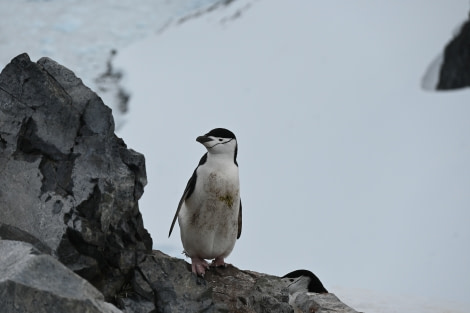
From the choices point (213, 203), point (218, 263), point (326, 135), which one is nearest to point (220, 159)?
point (213, 203)

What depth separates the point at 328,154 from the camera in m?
12.0

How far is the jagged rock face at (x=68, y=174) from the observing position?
13.0 ft

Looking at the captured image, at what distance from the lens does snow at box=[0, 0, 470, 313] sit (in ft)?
33.0

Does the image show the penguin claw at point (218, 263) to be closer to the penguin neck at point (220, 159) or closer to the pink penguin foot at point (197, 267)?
the pink penguin foot at point (197, 267)

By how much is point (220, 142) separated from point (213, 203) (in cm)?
39

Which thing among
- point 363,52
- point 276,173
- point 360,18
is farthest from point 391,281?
point 360,18

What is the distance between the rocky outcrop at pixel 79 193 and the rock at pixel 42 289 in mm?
489

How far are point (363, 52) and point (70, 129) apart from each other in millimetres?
10267

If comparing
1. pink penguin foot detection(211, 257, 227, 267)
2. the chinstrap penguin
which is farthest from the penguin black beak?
pink penguin foot detection(211, 257, 227, 267)

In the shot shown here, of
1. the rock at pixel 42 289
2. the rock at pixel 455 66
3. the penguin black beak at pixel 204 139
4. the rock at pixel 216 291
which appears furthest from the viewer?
the rock at pixel 455 66

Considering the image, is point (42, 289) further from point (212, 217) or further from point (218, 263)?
point (218, 263)

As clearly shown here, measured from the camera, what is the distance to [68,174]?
4133mm

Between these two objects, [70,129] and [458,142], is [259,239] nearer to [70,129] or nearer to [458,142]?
[458,142]

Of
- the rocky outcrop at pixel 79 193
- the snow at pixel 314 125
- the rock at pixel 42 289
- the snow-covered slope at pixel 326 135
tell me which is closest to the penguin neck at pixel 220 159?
the rocky outcrop at pixel 79 193
